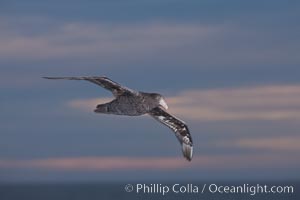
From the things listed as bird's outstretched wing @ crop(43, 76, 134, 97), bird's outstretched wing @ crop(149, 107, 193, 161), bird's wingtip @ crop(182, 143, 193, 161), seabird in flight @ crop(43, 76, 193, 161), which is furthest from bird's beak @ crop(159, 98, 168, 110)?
bird's wingtip @ crop(182, 143, 193, 161)

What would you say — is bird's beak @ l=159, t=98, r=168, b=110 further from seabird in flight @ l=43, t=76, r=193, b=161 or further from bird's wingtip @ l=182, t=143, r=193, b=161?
bird's wingtip @ l=182, t=143, r=193, b=161

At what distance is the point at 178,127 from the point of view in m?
42.2

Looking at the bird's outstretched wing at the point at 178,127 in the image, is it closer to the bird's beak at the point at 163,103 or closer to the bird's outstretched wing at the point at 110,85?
the bird's beak at the point at 163,103

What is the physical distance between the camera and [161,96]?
39375 millimetres

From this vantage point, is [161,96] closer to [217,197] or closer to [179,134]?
[179,134]

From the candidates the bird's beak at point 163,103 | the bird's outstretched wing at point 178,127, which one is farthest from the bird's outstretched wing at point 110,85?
the bird's outstretched wing at point 178,127

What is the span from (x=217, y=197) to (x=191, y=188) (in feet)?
413

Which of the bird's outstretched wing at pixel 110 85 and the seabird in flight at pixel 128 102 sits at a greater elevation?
the bird's outstretched wing at pixel 110 85

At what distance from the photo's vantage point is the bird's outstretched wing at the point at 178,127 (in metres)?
40.9

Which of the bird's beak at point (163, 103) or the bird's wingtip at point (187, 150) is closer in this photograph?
the bird's beak at point (163, 103)

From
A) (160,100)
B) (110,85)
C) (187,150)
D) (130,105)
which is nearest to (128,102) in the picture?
(130,105)

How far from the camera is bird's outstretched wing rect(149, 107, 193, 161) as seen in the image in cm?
4088

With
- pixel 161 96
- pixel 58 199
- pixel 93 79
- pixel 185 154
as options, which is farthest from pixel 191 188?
pixel 58 199

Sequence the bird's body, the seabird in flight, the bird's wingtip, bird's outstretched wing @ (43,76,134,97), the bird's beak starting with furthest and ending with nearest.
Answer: the bird's wingtip < the bird's beak < the bird's body < the seabird in flight < bird's outstretched wing @ (43,76,134,97)
